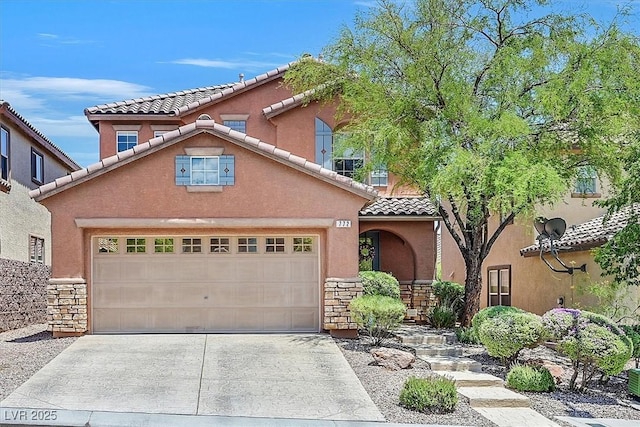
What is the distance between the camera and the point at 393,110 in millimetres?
17688

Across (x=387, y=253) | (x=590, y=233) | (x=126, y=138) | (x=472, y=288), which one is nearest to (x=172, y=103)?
(x=126, y=138)

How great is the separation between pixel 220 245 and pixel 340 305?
3349 millimetres

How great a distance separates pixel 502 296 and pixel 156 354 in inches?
536

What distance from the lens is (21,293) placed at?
2222 cm

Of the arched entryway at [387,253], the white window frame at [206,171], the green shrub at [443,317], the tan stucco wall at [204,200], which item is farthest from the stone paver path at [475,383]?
the white window frame at [206,171]

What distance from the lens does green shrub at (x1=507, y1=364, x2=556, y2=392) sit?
522 inches

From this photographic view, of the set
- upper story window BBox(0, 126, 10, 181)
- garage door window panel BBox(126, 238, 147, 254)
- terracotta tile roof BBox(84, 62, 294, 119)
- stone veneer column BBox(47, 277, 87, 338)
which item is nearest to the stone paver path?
garage door window panel BBox(126, 238, 147, 254)

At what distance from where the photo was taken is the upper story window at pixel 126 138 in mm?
24891

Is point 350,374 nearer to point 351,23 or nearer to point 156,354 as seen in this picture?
point 156,354

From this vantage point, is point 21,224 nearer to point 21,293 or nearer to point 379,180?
point 21,293

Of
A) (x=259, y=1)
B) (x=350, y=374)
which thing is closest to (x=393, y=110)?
(x=259, y=1)

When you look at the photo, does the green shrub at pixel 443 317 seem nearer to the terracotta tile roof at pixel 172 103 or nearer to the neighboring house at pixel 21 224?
the terracotta tile roof at pixel 172 103

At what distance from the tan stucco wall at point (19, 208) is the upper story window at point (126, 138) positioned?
3.18 metres

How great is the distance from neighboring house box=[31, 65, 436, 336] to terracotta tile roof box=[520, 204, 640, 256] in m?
5.18
